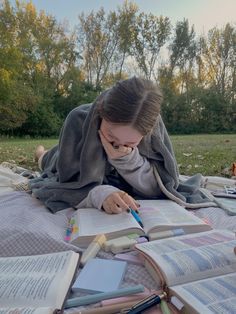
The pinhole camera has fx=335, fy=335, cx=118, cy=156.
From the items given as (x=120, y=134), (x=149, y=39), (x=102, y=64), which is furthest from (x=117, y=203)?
(x=149, y=39)

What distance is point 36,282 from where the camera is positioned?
0.62 meters

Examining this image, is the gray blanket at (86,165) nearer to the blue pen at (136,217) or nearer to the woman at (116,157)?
the woman at (116,157)

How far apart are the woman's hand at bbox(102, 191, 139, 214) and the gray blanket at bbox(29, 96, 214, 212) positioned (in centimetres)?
23

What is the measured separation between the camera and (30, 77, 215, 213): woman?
1101mm

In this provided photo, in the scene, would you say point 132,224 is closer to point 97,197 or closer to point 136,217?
point 136,217

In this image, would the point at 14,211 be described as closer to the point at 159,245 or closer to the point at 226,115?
the point at 159,245

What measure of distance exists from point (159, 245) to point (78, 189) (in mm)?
568

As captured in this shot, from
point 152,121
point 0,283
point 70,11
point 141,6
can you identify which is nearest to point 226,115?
point 141,6

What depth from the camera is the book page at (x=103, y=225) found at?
87 cm

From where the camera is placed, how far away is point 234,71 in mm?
11336

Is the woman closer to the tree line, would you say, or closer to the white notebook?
the white notebook

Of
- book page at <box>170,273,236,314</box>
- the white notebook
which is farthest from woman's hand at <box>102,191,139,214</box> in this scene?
book page at <box>170,273,236,314</box>

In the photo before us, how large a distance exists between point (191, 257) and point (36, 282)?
1.03ft

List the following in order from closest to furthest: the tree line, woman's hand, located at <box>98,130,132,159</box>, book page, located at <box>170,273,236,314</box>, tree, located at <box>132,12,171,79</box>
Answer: book page, located at <box>170,273,236,314</box>
woman's hand, located at <box>98,130,132,159</box>
the tree line
tree, located at <box>132,12,171,79</box>
